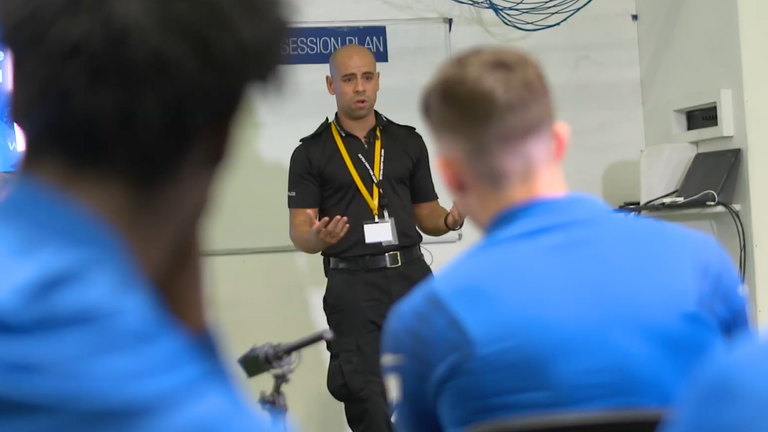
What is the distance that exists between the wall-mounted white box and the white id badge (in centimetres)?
170

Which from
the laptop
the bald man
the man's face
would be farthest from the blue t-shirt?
the laptop

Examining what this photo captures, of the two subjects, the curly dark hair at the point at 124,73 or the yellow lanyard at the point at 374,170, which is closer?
the curly dark hair at the point at 124,73

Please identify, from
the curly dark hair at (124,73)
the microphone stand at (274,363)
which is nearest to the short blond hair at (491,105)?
the microphone stand at (274,363)

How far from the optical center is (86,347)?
36cm

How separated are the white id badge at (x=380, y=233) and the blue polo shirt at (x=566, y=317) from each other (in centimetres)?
219

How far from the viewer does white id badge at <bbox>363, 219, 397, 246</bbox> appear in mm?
3240

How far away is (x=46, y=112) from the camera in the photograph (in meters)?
0.43

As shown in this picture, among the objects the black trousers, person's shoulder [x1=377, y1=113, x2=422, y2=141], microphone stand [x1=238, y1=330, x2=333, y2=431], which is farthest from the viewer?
person's shoulder [x1=377, y1=113, x2=422, y2=141]

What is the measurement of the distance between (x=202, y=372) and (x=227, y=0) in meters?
0.21

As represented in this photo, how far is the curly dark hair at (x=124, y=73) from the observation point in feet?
1.35

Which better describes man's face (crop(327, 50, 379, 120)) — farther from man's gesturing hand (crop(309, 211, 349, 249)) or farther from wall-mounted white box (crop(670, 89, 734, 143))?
wall-mounted white box (crop(670, 89, 734, 143))

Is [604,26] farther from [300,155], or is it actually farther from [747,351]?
[747,351]

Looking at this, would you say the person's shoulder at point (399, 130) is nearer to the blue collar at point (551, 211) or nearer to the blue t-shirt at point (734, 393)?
the blue collar at point (551, 211)

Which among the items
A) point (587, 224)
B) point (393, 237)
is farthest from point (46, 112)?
point (393, 237)
